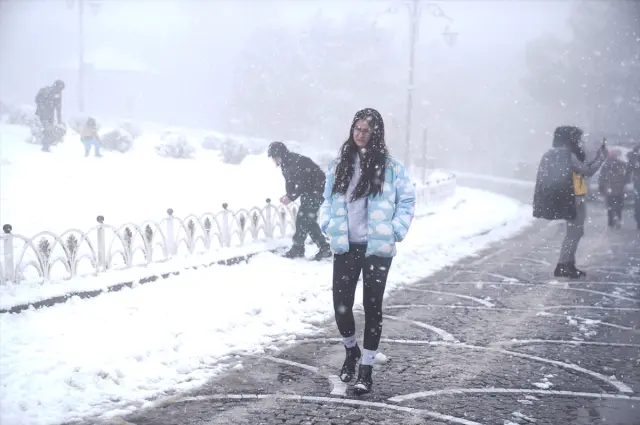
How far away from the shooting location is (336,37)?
5531 cm

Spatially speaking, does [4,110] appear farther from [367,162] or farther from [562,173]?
[367,162]

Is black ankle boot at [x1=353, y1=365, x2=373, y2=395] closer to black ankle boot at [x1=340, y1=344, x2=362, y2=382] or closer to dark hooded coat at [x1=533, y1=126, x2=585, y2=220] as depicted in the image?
black ankle boot at [x1=340, y1=344, x2=362, y2=382]

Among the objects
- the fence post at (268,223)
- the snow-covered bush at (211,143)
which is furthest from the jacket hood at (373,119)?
the snow-covered bush at (211,143)

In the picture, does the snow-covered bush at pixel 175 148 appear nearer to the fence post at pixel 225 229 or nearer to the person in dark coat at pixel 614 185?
the fence post at pixel 225 229

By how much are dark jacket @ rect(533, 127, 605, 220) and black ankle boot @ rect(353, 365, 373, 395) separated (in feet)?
18.3

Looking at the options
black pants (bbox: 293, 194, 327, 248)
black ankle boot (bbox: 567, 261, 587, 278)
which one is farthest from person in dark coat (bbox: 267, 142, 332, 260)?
black ankle boot (bbox: 567, 261, 587, 278)

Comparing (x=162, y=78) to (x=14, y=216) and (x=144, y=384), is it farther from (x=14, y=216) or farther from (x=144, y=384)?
(x=144, y=384)

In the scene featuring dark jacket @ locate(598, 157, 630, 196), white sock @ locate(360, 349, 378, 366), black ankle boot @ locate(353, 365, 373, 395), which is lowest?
black ankle boot @ locate(353, 365, 373, 395)

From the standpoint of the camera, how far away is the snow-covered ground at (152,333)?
16.7 feet

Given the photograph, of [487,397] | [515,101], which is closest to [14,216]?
[487,397]

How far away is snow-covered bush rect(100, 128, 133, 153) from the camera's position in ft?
79.9

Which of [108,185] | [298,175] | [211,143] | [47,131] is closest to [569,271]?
[298,175]

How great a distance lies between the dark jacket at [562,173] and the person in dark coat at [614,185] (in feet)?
26.1

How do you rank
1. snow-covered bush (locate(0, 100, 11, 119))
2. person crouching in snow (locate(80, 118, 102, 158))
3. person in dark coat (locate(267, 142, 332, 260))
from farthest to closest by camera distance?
snow-covered bush (locate(0, 100, 11, 119)) → person crouching in snow (locate(80, 118, 102, 158)) → person in dark coat (locate(267, 142, 332, 260))
